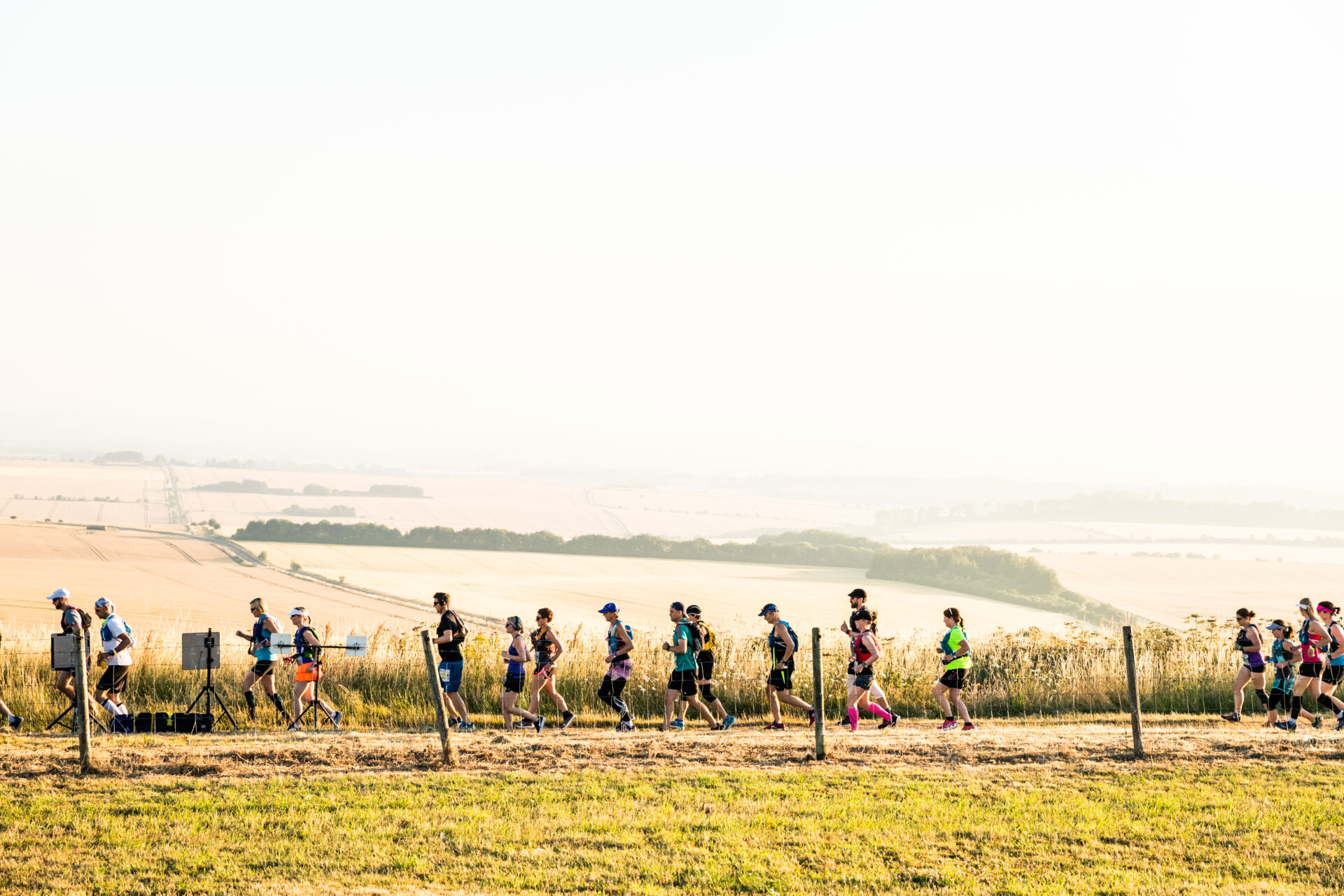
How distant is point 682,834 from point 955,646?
658cm

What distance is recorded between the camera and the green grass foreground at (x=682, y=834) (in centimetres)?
791

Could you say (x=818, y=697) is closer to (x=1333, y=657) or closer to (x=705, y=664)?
(x=705, y=664)

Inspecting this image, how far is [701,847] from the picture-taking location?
866 cm

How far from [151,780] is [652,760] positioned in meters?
4.97

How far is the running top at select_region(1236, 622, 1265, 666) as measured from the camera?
50.0ft

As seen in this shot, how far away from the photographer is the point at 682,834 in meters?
8.98

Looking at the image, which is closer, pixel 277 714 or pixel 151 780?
pixel 151 780

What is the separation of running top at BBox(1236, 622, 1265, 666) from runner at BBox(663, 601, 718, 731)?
755 centimetres

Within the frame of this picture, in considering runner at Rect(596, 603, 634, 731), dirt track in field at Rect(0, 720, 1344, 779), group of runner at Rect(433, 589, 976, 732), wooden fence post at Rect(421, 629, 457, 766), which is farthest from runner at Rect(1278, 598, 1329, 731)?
wooden fence post at Rect(421, 629, 457, 766)

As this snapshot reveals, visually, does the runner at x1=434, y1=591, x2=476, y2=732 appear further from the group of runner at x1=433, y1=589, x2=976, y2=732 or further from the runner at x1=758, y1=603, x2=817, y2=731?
the runner at x1=758, y1=603, x2=817, y2=731

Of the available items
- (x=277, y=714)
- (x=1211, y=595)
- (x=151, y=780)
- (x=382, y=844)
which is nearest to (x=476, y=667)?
(x=277, y=714)

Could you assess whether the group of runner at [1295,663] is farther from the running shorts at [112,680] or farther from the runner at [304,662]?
the running shorts at [112,680]

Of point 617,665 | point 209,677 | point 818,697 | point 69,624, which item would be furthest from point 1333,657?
point 69,624

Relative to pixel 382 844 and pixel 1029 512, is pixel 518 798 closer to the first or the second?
pixel 382 844
